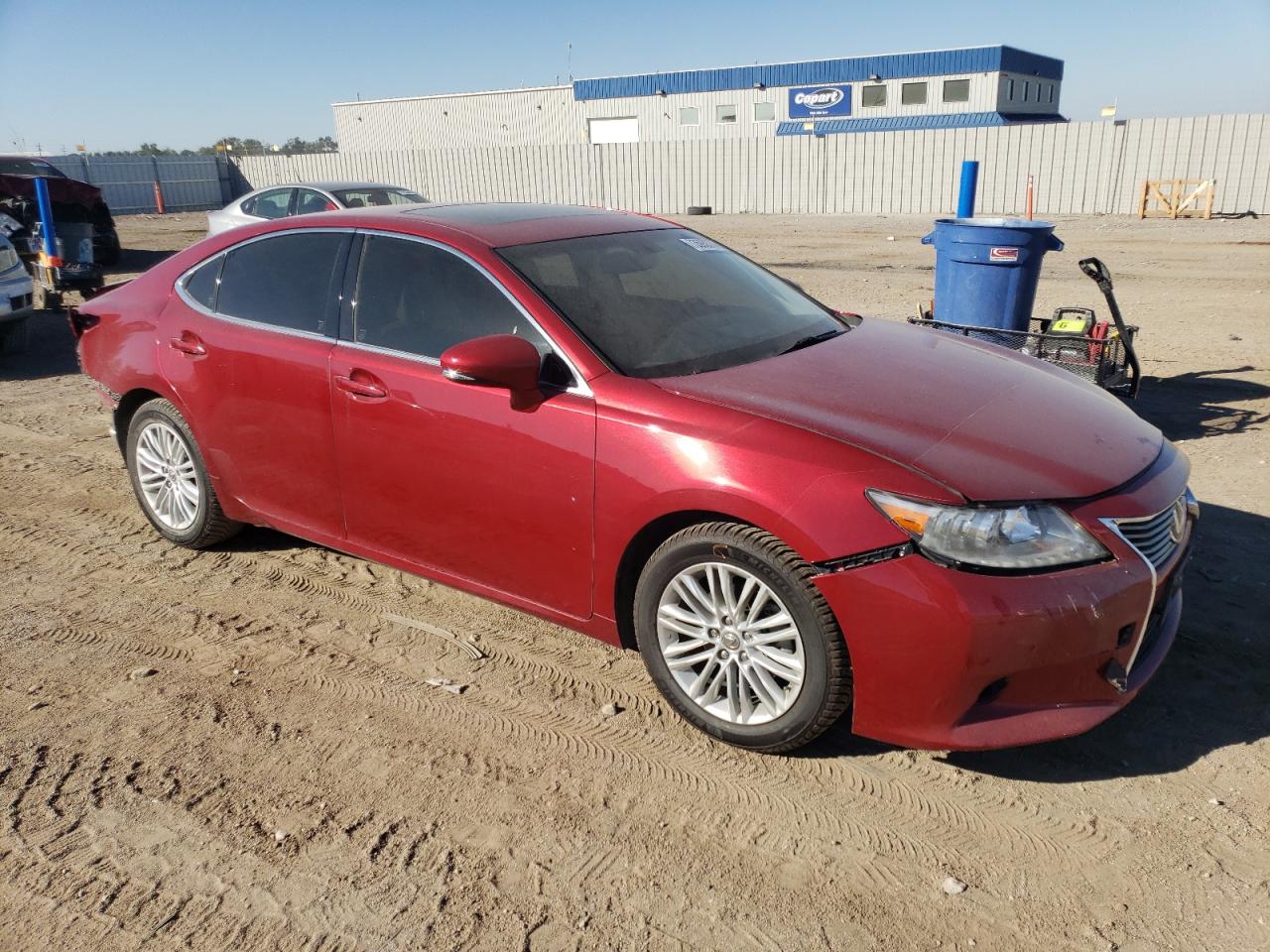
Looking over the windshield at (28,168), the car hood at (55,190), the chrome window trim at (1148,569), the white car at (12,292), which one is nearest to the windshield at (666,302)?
the chrome window trim at (1148,569)

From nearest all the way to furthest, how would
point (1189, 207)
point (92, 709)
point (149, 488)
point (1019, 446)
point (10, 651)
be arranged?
1. point (1019, 446)
2. point (92, 709)
3. point (10, 651)
4. point (149, 488)
5. point (1189, 207)

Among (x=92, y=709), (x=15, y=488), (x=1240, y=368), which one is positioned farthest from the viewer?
(x=1240, y=368)

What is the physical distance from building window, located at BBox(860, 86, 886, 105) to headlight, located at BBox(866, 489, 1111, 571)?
45.7 m

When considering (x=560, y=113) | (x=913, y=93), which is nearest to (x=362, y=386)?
(x=913, y=93)

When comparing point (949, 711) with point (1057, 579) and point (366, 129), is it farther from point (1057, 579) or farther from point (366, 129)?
point (366, 129)

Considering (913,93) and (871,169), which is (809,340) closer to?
(871,169)

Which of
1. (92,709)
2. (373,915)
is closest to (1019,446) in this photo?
(373,915)

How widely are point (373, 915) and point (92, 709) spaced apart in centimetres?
166

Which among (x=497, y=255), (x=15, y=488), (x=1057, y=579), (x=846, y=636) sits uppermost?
(x=497, y=255)

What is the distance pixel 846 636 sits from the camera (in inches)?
115

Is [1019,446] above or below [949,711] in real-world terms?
above

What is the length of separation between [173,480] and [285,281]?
1325 millimetres

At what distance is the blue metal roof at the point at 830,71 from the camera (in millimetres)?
41625

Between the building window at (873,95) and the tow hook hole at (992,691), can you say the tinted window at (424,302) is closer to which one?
the tow hook hole at (992,691)
